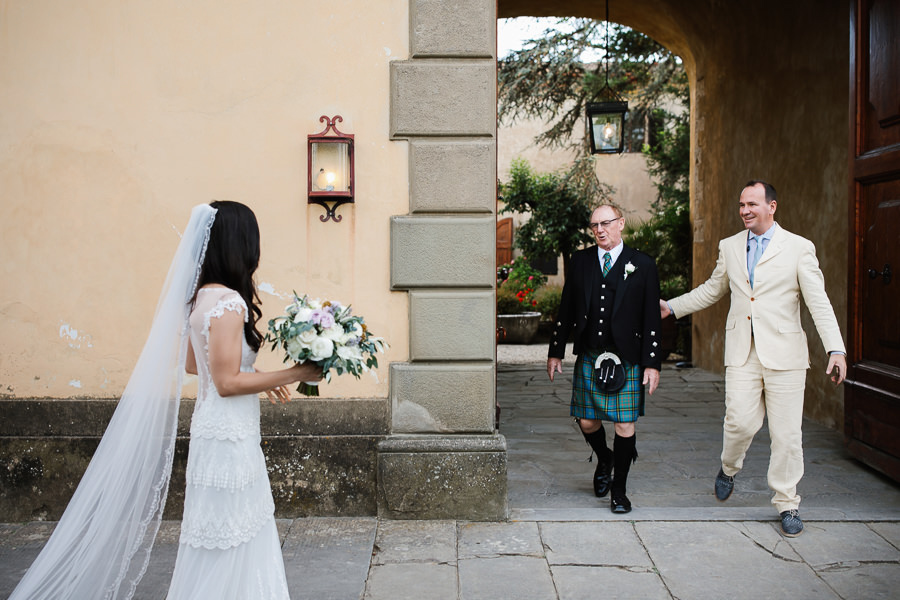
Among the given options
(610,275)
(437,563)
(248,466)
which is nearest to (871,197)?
(610,275)

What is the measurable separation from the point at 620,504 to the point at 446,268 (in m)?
1.64

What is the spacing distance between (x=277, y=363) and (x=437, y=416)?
3.06ft

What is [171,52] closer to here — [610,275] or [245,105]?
[245,105]

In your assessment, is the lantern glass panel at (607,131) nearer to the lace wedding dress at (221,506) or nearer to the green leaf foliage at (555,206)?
the green leaf foliage at (555,206)

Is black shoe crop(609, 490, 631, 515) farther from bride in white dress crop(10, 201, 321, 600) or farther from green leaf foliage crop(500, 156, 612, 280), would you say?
green leaf foliage crop(500, 156, 612, 280)

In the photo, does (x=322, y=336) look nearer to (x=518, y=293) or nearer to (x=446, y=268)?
(x=446, y=268)

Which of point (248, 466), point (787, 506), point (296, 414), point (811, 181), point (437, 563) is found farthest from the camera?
point (811, 181)

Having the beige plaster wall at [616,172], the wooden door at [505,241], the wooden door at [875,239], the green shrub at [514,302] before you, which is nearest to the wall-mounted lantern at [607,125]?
the wooden door at [875,239]

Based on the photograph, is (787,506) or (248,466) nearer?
(248,466)

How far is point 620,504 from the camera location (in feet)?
14.7

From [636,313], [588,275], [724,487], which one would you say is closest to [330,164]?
[588,275]

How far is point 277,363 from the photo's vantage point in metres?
4.43

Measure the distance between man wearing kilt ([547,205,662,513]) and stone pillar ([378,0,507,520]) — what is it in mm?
567

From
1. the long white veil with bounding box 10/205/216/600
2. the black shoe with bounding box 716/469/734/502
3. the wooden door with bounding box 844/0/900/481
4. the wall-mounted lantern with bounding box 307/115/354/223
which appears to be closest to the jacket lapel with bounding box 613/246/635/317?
the black shoe with bounding box 716/469/734/502
